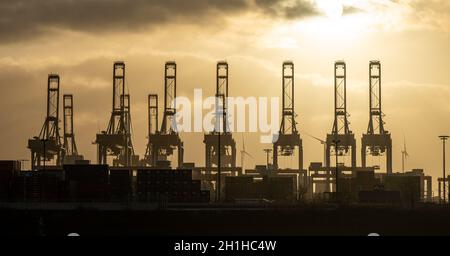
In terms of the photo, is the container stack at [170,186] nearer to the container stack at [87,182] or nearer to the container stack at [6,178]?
the container stack at [87,182]

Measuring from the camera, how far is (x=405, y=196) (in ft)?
600

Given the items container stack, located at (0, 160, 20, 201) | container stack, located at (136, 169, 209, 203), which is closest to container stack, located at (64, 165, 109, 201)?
container stack, located at (136, 169, 209, 203)

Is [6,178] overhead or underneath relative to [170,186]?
overhead

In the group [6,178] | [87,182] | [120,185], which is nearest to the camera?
[6,178]

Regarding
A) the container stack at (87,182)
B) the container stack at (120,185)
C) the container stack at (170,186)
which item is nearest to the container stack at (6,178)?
the container stack at (87,182)

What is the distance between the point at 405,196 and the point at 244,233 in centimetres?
5637

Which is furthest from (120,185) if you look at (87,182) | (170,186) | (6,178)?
(6,178)

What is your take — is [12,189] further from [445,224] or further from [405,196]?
[405,196]

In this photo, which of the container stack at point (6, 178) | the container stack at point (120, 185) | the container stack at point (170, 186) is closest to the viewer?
the container stack at point (6, 178)

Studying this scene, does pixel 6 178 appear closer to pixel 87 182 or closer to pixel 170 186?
pixel 87 182

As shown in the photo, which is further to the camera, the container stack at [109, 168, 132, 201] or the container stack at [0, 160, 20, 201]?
the container stack at [109, 168, 132, 201]

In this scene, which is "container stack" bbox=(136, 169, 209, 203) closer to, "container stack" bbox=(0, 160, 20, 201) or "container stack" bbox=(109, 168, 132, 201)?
"container stack" bbox=(109, 168, 132, 201)
